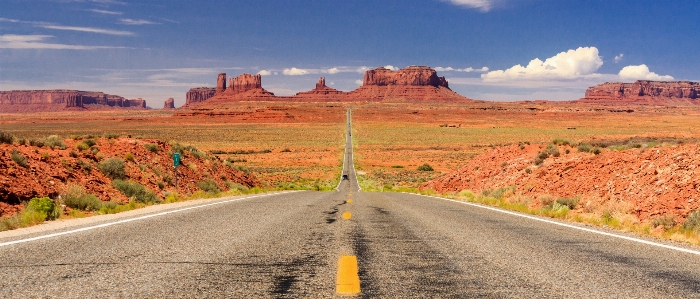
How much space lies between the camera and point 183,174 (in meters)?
24.1

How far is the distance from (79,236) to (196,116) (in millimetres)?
173106

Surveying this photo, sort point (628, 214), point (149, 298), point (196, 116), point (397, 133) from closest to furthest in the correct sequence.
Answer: point (149, 298) → point (628, 214) → point (397, 133) → point (196, 116)

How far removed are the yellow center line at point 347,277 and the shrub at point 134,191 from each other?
12.8m

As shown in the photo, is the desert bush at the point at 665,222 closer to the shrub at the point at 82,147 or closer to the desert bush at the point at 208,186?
the shrub at the point at 82,147

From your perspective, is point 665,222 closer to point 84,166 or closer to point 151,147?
point 84,166

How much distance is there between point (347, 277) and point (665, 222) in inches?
317

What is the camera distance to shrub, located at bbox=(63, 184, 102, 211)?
41.9 feet

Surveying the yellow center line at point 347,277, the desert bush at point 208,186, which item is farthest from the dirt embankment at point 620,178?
the desert bush at point 208,186

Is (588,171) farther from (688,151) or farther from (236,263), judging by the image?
(236,263)

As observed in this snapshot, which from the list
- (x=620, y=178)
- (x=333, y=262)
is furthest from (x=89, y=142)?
(x=620, y=178)

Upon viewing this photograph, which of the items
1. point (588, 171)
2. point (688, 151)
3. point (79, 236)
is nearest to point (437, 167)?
point (588, 171)

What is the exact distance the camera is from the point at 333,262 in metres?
5.41

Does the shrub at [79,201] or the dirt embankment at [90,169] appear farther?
the dirt embankment at [90,169]

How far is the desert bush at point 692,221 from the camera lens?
350 inches
